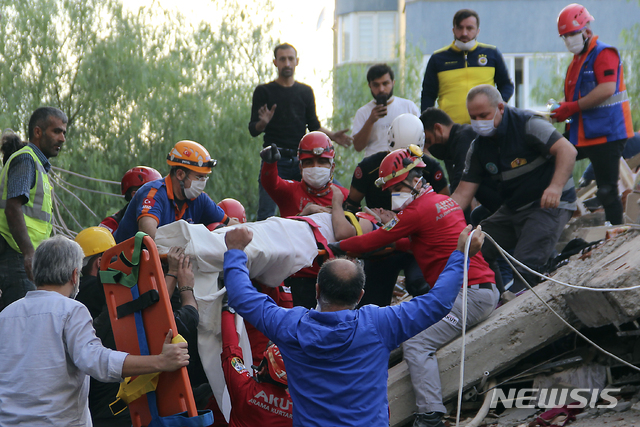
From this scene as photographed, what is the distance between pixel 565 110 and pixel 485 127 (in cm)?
124

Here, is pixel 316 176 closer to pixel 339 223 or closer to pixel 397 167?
pixel 339 223

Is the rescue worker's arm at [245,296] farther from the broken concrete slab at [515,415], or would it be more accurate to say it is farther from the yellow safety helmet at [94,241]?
the broken concrete slab at [515,415]

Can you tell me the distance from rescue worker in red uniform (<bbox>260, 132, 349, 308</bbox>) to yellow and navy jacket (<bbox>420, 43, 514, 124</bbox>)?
1.77 m

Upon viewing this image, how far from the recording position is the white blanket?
475 centimetres

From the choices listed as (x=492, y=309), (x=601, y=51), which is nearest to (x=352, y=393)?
(x=492, y=309)

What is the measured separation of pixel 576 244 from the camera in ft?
22.2

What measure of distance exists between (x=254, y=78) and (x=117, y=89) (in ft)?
12.8

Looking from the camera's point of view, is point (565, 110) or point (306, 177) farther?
point (565, 110)

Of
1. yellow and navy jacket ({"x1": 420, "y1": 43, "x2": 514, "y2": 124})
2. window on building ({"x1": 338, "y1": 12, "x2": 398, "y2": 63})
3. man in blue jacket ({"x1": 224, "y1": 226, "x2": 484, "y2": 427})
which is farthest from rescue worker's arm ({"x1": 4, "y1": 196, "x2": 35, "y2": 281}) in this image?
window on building ({"x1": 338, "y1": 12, "x2": 398, "y2": 63})

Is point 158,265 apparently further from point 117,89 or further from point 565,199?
point 117,89

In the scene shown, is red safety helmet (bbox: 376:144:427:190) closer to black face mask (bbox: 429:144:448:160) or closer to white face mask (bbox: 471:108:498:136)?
white face mask (bbox: 471:108:498:136)

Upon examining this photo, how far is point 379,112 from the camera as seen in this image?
24.0 feet

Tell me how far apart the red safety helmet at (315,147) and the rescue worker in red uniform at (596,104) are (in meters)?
2.21

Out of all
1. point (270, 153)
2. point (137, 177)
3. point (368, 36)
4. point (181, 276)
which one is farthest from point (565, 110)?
point (368, 36)
